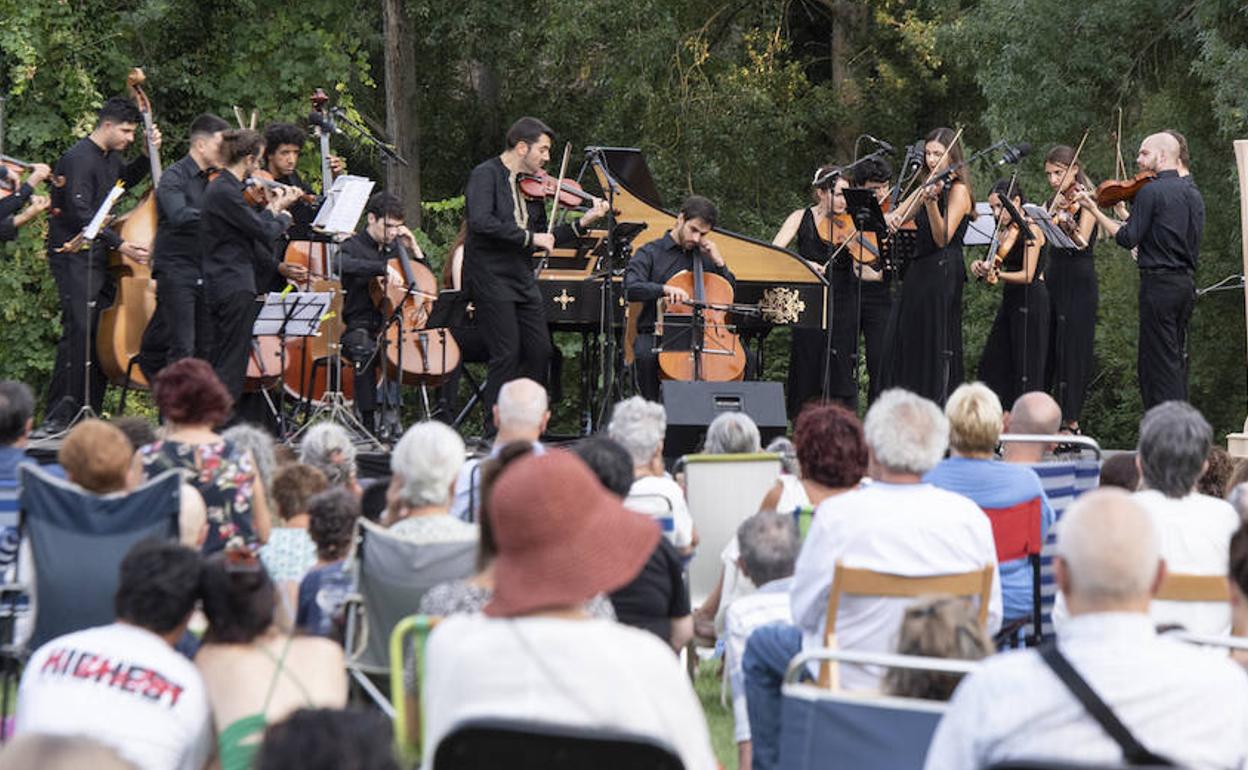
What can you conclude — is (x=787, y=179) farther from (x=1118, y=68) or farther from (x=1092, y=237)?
(x=1092, y=237)

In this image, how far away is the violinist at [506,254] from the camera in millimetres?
10812

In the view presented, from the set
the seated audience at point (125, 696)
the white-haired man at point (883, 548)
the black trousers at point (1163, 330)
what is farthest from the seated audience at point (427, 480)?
the black trousers at point (1163, 330)

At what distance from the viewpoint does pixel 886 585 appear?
495 cm

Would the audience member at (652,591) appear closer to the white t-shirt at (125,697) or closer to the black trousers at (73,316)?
the white t-shirt at (125,697)

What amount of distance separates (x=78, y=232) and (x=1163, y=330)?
6.57m

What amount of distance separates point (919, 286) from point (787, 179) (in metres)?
12.5

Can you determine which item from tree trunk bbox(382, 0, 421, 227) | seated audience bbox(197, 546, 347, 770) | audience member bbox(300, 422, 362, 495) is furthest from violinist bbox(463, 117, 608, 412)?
tree trunk bbox(382, 0, 421, 227)

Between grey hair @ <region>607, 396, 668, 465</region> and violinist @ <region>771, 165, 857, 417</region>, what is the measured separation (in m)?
5.42

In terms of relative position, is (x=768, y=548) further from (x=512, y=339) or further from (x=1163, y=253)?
(x=1163, y=253)

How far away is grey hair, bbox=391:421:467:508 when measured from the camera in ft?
18.0

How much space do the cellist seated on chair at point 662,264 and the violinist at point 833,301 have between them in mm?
765

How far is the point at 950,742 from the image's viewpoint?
3.35 meters

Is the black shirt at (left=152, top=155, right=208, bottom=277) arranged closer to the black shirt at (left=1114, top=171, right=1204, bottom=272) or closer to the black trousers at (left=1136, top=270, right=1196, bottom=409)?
the black shirt at (left=1114, top=171, right=1204, bottom=272)

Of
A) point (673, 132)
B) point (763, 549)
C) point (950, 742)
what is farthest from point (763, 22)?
point (950, 742)
